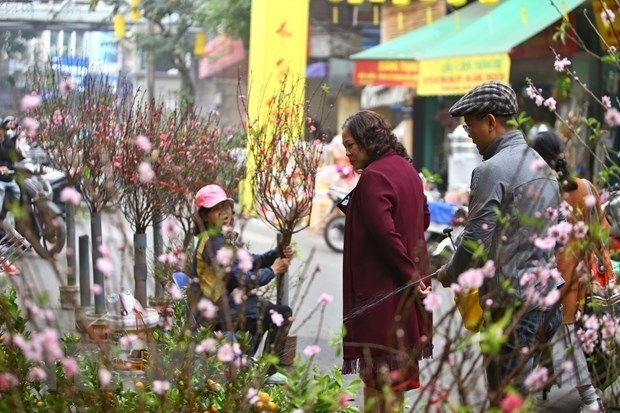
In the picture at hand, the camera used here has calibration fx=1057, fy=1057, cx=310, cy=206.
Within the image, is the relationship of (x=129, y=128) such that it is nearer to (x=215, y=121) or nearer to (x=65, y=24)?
(x=215, y=121)

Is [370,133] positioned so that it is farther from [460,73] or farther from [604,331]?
[460,73]

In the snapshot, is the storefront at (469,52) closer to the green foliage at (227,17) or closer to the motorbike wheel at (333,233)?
the motorbike wheel at (333,233)

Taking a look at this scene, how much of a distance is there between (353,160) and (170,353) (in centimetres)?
142

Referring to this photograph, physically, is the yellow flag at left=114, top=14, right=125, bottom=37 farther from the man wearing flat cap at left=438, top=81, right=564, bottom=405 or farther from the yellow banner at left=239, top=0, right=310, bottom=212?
the man wearing flat cap at left=438, top=81, right=564, bottom=405

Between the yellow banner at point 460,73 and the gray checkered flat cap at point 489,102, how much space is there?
10.7 meters

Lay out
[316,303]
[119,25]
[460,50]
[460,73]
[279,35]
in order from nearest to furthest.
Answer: [316,303]
[460,73]
[460,50]
[279,35]
[119,25]

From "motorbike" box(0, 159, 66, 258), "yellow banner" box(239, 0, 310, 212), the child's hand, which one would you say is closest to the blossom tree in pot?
the child's hand

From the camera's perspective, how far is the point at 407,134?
2447 centimetres

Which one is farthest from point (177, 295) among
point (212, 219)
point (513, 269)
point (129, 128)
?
point (129, 128)

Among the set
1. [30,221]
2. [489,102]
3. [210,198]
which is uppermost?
[489,102]

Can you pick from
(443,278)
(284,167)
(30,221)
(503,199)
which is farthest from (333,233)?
(503,199)

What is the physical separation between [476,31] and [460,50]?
4.03 feet

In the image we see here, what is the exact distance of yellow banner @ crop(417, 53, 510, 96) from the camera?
1559 cm

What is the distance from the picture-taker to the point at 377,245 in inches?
190
